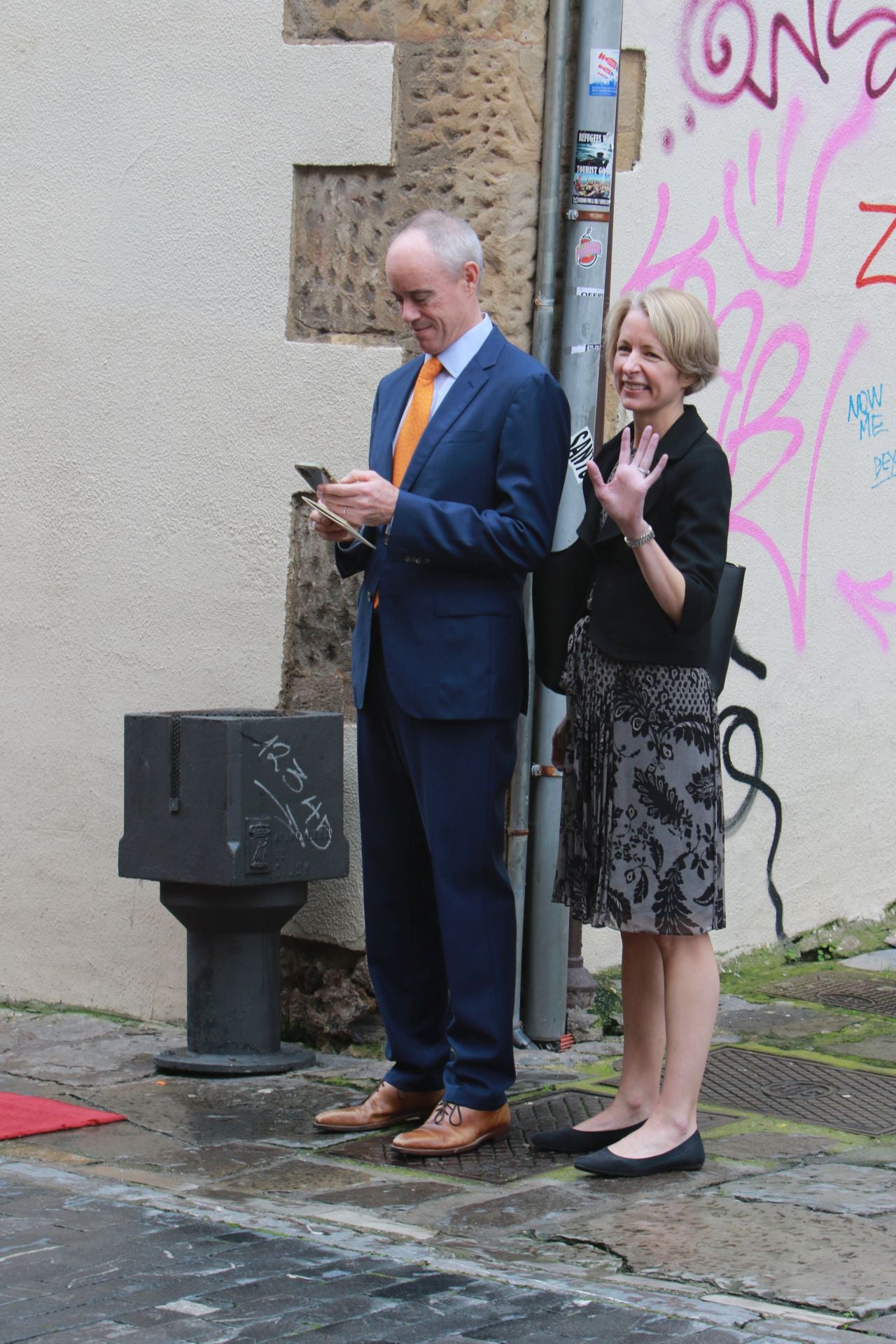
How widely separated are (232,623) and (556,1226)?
89.8 inches

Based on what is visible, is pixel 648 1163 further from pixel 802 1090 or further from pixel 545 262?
pixel 545 262

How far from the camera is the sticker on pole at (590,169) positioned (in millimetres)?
5227

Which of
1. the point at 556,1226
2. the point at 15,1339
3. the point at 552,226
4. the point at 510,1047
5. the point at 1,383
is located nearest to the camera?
the point at 15,1339

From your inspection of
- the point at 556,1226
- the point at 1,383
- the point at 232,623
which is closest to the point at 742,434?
the point at 232,623

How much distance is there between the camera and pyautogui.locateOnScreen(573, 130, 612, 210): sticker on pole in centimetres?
523

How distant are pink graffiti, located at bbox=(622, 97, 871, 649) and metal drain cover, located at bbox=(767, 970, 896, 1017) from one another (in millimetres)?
1041

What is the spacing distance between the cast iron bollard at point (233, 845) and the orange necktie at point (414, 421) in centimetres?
86

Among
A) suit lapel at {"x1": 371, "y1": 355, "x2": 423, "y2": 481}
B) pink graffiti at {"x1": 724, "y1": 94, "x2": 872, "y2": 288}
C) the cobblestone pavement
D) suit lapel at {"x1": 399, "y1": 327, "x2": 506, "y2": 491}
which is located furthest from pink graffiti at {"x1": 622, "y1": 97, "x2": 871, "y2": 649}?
the cobblestone pavement

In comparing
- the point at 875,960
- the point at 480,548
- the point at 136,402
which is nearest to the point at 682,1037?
the point at 480,548

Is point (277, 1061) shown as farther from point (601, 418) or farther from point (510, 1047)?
point (601, 418)

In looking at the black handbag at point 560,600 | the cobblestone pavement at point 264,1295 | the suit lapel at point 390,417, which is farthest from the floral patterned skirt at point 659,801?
the cobblestone pavement at point 264,1295

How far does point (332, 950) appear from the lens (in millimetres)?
5492

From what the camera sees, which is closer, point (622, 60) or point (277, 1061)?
point (277, 1061)

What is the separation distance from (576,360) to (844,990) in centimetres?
214
